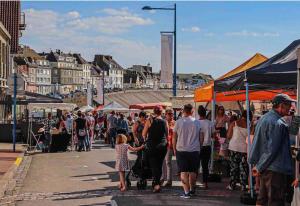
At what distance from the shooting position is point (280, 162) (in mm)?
7098

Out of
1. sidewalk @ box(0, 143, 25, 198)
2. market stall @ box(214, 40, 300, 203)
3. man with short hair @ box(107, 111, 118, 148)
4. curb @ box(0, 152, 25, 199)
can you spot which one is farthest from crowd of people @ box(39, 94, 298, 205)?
man with short hair @ box(107, 111, 118, 148)

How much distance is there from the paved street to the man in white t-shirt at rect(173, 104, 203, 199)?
0.33 metres

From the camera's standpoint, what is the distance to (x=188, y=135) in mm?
10812

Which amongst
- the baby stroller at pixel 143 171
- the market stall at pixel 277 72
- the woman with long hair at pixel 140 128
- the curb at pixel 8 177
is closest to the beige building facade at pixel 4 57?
the curb at pixel 8 177

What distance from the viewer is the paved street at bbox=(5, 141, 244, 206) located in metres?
10.6

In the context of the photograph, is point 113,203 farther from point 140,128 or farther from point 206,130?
point 206,130

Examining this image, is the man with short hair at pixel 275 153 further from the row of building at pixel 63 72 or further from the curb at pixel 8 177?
the row of building at pixel 63 72

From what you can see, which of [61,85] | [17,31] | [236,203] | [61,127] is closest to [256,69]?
[236,203]

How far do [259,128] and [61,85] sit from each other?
172m

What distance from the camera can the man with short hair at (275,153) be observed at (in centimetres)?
709

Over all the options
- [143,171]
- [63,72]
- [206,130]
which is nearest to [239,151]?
[206,130]

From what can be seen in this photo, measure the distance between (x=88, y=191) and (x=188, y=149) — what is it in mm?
2589

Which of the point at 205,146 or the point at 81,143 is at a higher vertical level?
the point at 205,146

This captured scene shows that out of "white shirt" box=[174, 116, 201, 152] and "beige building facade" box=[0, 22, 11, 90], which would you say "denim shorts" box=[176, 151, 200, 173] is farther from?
"beige building facade" box=[0, 22, 11, 90]
